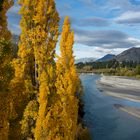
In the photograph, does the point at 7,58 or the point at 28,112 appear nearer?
the point at 7,58

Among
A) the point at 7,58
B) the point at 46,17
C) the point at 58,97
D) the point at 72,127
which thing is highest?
the point at 46,17

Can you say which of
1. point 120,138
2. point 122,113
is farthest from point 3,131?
point 122,113

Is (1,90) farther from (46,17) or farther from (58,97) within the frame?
(46,17)

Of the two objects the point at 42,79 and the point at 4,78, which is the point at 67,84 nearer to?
the point at 42,79

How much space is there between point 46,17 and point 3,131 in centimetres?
1412

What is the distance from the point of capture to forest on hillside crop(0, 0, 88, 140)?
27.8 metres

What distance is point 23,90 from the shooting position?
105 feet

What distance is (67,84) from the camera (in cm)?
3069

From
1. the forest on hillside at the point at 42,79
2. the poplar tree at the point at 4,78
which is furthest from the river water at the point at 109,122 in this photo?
the poplar tree at the point at 4,78

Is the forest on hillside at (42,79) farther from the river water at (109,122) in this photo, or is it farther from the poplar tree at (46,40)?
the river water at (109,122)

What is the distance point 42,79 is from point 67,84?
2.11 m

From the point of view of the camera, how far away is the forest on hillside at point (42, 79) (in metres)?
27.8

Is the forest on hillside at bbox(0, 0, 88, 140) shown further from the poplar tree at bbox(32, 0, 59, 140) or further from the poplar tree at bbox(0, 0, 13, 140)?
the poplar tree at bbox(0, 0, 13, 140)

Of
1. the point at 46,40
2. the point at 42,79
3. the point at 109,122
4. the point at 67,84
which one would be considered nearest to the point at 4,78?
the point at 42,79
